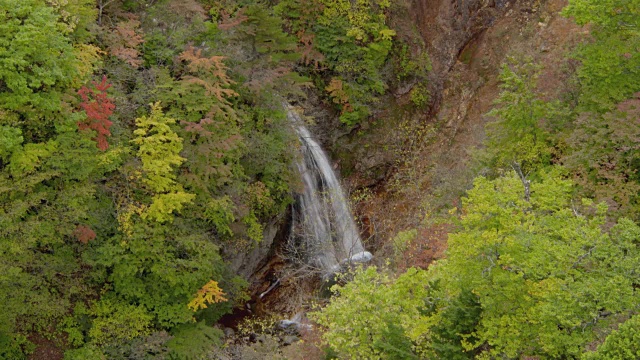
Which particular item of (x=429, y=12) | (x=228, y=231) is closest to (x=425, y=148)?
(x=429, y=12)

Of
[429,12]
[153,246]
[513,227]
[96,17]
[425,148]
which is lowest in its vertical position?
[425,148]

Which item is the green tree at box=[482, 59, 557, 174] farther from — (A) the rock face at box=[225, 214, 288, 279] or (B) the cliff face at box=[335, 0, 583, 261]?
(A) the rock face at box=[225, 214, 288, 279]

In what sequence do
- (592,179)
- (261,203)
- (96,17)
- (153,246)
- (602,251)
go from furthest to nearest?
(261,203) < (96,17) < (153,246) < (592,179) < (602,251)

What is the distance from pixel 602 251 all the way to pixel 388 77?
18672mm

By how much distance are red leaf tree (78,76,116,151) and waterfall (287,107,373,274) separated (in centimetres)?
821

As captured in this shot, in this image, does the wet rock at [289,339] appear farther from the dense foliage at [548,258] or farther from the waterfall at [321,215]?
the dense foliage at [548,258]

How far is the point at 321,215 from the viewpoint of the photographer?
25547mm

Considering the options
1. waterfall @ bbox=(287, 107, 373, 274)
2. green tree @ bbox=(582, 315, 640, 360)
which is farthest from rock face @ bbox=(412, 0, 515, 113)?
green tree @ bbox=(582, 315, 640, 360)

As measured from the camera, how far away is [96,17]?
20.6 metres

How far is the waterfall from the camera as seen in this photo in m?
24.7

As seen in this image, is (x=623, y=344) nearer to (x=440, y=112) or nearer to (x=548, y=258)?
(x=548, y=258)

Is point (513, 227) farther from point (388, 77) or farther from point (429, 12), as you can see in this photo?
point (429, 12)

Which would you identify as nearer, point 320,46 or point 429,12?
point 320,46

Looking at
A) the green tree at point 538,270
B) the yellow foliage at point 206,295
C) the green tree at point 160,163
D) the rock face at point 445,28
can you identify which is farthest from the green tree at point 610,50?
the yellow foliage at point 206,295
